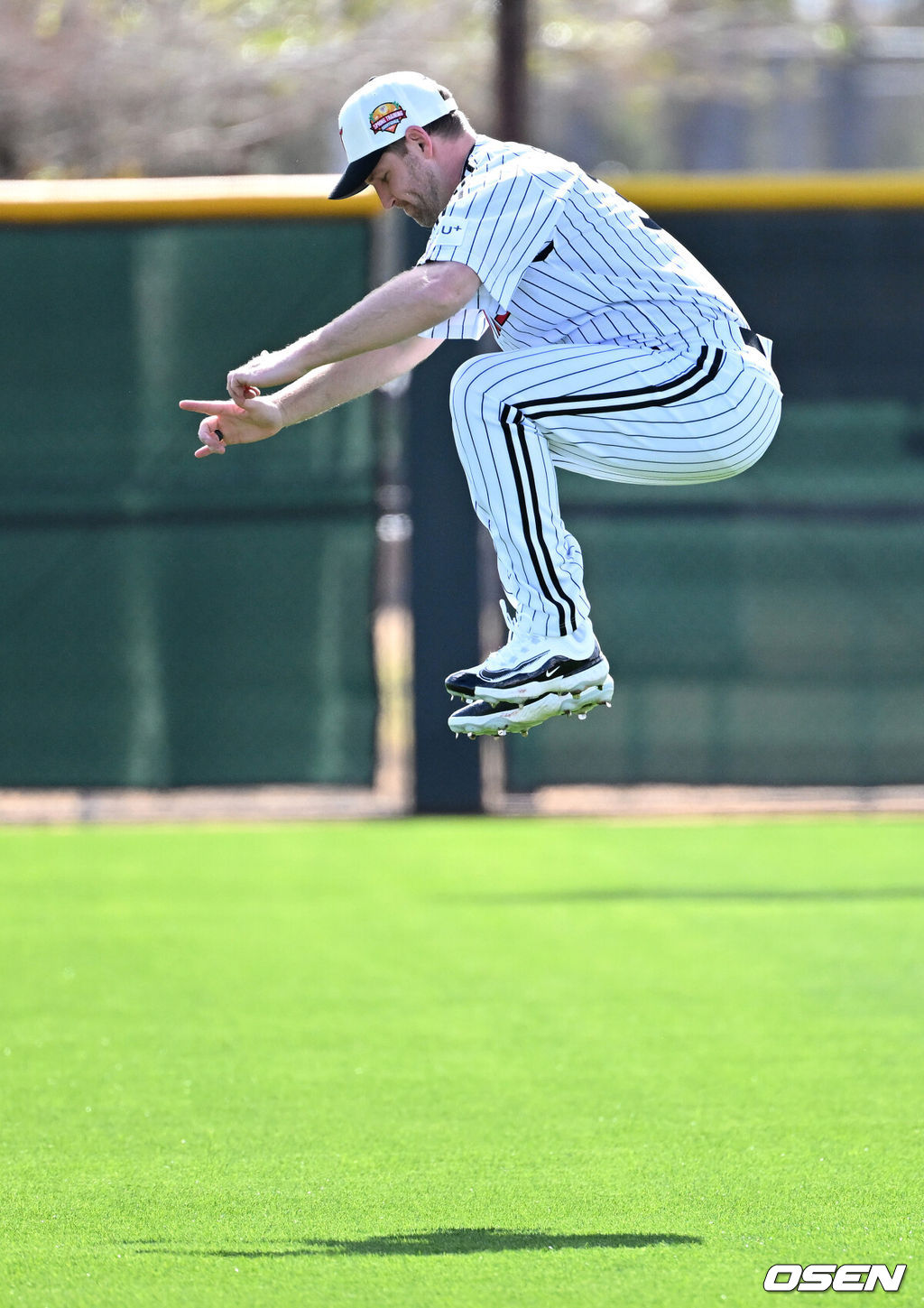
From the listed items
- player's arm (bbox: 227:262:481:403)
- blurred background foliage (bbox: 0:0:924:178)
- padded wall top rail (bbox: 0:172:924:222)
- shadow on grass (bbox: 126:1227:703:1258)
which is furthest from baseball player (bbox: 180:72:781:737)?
blurred background foliage (bbox: 0:0:924:178)

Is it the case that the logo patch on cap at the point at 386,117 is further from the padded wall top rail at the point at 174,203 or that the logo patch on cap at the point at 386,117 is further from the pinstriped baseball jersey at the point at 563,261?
the padded wall top rail at the point at 174,203

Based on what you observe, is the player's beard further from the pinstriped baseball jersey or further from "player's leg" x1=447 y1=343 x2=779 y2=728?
"player's leg" x1=447 y1=343 x2=779 y2=728

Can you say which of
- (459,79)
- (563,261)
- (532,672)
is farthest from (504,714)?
(459,79)

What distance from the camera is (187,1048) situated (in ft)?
18.4

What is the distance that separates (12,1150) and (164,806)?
5.84 meters

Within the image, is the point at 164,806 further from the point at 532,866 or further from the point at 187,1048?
the point at 187,1048

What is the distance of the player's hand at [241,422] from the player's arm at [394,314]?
0.21 meters

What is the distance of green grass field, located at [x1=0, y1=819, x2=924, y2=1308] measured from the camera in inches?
149

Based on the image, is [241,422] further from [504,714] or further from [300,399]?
[504,714]

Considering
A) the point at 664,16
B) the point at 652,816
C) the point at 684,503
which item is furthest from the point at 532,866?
the point at 664,16

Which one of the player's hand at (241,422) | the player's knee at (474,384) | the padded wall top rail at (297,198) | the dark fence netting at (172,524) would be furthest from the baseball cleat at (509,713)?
the padded wall top rail at (297,198)

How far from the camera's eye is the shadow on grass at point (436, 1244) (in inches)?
150

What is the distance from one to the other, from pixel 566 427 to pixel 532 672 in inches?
23.9

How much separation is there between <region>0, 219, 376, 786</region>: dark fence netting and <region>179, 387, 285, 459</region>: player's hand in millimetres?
5453
